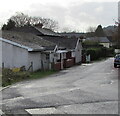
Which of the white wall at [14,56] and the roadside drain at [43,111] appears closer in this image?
the roadside drain at [43,111]

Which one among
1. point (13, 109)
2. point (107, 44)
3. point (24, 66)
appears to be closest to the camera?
point (13, 109)

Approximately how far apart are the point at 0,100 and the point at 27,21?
63.4m

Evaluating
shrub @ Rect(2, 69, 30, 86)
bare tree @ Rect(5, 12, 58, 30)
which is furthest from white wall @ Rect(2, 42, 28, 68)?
bare tree @ Rect(5, 12, 58, 30)

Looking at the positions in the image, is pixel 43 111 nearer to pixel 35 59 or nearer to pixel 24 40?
pixel 35 59

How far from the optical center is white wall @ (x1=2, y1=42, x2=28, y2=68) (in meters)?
26.4

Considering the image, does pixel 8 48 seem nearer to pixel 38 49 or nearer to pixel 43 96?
pixel 38 49

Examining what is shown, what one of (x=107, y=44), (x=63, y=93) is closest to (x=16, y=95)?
(x=63, y=93)

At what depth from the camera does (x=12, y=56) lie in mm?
26547

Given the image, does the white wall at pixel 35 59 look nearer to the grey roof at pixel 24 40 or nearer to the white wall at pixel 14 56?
the white wall at pixel 14 56

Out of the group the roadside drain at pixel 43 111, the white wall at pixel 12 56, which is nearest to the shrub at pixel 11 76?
the white wall at pixel 12 56

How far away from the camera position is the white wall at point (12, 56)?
26.4 metres

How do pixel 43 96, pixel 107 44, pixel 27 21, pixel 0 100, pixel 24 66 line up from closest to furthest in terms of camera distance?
1. pixel 0 100
2. pixel 43 96
3. pixel 24 66
4. pixel 27 21
5. pixel 107 44

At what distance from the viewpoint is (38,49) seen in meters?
28.0

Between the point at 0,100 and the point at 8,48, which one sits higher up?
the point at 8,48
